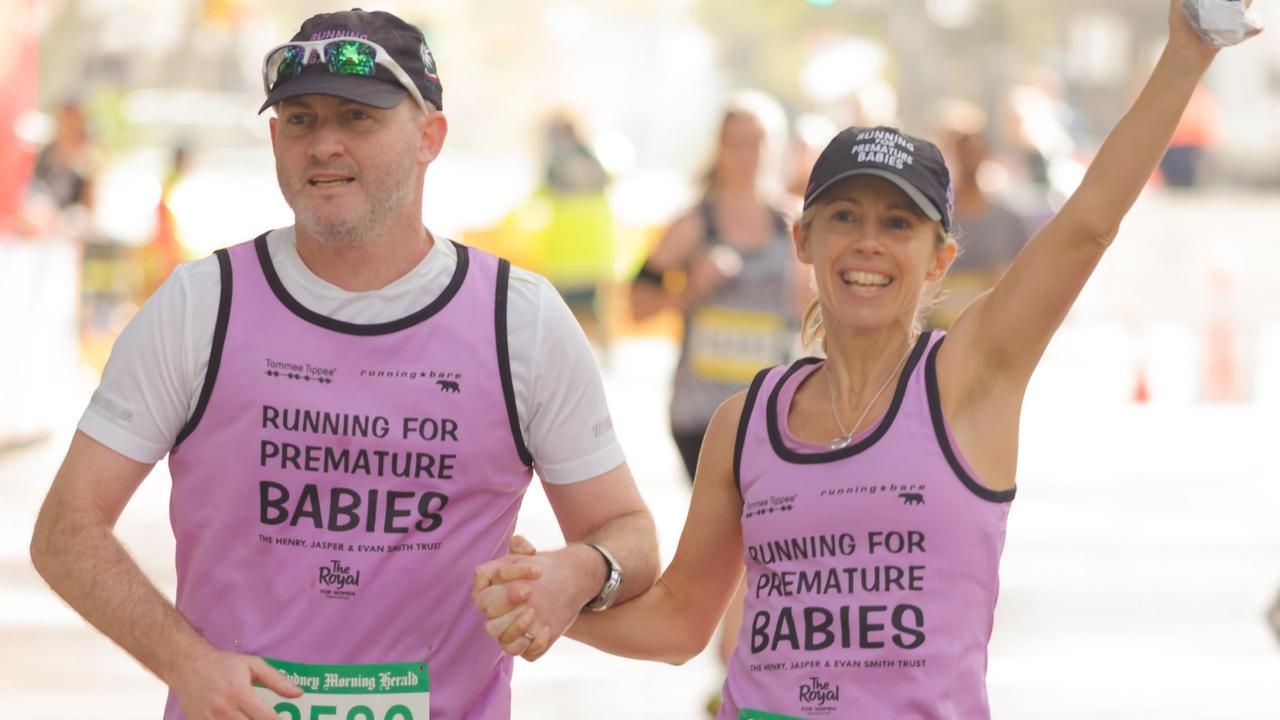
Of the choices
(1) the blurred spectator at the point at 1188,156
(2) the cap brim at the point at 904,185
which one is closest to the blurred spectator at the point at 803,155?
(2) the cap brim at the point at 904,185

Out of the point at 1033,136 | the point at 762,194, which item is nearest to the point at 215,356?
the point at 762,194

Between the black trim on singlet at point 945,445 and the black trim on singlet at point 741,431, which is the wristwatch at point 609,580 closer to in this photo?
the black trim on singlet at point 741,431

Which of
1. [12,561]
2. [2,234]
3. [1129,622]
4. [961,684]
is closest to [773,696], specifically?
[961,684]

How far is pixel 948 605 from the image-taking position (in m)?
3.43

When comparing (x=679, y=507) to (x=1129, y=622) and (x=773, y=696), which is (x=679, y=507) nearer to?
(x=1129, y=622)

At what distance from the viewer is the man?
361 centimetres

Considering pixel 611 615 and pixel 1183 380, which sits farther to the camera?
pixel 1183 380

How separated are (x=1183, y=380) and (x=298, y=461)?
16167mm

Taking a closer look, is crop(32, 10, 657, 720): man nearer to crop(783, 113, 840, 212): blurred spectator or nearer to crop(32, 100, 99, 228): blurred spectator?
crop(783, 113, 840, 212): blurred spectator

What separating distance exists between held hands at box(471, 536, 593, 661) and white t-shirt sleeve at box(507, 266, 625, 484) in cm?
20

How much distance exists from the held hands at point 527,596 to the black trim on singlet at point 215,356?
533 millimetres

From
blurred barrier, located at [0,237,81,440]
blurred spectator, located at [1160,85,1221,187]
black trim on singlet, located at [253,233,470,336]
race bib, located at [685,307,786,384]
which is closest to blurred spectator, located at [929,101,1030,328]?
race bib, located at [685,307,786,384]

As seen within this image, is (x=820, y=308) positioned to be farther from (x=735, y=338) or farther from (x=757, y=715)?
(x=735, y=338)

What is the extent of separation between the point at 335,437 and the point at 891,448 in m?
0.90
